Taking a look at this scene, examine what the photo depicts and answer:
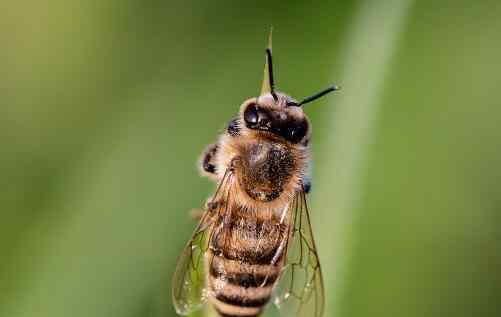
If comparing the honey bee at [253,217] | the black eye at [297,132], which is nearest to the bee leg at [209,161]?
the honey bee at [253,217]

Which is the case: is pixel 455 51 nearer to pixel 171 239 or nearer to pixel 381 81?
pixel 381 81

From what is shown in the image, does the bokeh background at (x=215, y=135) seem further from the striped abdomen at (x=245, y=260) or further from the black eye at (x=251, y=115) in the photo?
the black eye at (x=251, y=115)

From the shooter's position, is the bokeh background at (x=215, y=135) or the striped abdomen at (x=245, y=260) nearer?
the striped abdomen at (x=245, y=260)

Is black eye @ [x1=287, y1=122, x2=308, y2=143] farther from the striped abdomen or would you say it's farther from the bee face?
the striped abdomen

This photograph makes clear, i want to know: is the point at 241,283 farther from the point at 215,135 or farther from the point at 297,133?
the point at 215,135

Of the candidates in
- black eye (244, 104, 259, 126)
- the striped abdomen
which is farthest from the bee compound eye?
the striped abdomen

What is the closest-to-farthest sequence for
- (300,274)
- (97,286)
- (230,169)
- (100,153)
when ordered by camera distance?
(230,169) < (300,274) < (97,286) < (100,153)

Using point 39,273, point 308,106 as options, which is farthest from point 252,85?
point 39,273
